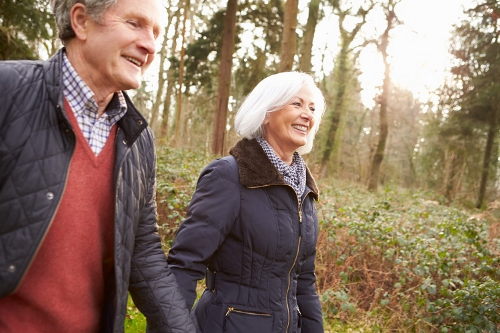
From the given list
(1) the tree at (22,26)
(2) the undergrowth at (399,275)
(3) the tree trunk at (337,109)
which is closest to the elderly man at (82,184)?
(2) the undergrowth at (399,275)

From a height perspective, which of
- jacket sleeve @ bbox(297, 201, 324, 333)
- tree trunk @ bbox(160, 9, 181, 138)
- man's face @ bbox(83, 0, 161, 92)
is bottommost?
jacket sleeve @ bbox(297, 201, 324, 333)

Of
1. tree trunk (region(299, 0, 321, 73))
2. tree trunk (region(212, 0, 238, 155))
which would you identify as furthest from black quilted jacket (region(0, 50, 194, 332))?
tree trunk (region(299, 0, 321, 73))

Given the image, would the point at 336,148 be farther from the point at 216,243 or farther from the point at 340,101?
the point at 216,243

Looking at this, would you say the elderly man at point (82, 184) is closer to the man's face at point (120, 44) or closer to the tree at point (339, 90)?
the man's face at point (120, 44)

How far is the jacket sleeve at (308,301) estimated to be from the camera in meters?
2.58

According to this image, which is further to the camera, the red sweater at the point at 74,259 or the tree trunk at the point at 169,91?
the tree trunk at the point at 169,91

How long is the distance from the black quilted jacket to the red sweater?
0.05 meters

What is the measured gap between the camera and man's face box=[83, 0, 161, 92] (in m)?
1.66

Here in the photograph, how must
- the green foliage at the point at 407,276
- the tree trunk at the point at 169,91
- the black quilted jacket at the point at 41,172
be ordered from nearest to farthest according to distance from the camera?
the black quilted jacket at the point at 41,172, the green foliage at the point at 407,276, the tree trunk at the point at 169,91

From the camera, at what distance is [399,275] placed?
589 centimetres

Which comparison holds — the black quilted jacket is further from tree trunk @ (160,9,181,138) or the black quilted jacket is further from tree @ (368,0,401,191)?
tree @ (368,0,401,191)

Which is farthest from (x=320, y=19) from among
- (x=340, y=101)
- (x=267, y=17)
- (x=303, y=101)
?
(x=303, y=101)

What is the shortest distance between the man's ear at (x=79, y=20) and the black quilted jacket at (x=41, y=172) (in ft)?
0.43

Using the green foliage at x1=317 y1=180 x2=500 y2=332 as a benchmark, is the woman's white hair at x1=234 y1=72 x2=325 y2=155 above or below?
above
